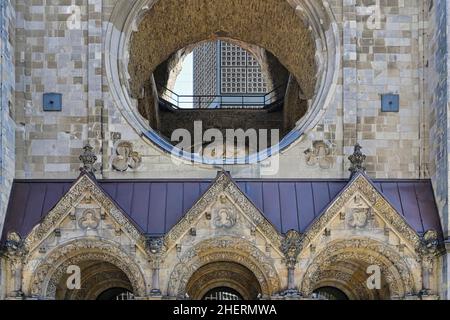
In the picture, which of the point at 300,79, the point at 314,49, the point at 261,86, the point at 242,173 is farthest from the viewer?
the point at 261,86

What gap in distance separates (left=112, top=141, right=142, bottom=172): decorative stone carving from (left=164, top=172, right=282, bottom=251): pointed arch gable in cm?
275

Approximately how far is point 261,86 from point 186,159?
36.5 metres

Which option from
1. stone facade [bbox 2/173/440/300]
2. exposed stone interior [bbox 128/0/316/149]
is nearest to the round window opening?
exposed stone interior [bbox 128/0/316/149]

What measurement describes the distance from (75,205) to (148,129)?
3.56 meters

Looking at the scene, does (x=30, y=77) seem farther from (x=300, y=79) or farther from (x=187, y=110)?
(x=187, y=110)

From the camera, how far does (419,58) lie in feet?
109

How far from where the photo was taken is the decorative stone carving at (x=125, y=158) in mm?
32375

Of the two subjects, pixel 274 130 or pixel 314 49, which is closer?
pixel 314 49

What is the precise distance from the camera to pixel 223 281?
34344 millimetres

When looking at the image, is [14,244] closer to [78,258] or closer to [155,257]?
[78,258]

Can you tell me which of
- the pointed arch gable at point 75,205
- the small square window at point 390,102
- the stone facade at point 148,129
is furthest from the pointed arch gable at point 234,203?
the small square window at point 390,102

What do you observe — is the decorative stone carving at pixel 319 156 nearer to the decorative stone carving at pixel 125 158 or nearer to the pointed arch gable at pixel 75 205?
the decorative stone carving at pixel 125 158

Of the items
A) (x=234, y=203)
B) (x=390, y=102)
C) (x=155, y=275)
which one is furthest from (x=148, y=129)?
(x=390, y=102)
